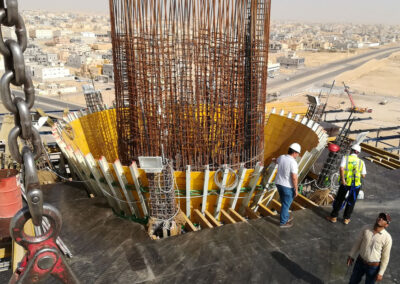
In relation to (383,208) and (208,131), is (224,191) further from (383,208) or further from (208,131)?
(383,208)

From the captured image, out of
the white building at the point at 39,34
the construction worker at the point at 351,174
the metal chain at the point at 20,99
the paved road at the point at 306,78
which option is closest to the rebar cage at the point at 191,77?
the construction worker at the point at 351,174

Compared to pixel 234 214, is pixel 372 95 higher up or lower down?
lower down

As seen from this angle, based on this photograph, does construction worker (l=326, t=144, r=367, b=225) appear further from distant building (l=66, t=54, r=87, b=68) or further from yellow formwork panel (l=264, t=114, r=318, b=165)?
distant building (l=66, t=54, r=87, b=68)

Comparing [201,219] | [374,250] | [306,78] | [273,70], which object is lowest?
[306,78]

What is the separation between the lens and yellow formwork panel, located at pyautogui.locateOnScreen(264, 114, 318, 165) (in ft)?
35.8

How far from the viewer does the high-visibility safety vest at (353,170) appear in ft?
22.7

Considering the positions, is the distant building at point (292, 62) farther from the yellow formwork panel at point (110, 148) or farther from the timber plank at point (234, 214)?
the timber plank at point (234, 214)

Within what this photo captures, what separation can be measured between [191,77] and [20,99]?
6.56 metres

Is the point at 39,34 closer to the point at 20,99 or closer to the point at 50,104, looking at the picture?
the point at 50,104

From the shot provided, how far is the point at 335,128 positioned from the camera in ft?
49.2

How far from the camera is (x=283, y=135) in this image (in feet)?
39.0

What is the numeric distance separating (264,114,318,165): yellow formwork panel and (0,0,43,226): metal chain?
9.54m

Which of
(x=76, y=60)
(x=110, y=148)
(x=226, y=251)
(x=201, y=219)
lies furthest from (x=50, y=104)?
(x=226, y=251)

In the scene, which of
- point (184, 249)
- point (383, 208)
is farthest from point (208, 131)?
point (383, 208)
